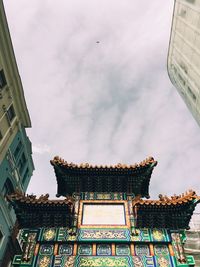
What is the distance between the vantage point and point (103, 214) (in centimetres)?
1030

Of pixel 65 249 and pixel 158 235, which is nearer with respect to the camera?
pixel 65 249

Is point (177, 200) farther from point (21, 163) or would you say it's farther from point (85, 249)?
point (21, 163)

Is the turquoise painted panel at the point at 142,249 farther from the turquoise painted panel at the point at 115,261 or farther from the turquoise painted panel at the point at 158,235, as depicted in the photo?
the turquoise painted panel at the point at 158,235

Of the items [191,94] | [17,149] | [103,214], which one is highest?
[191,94]

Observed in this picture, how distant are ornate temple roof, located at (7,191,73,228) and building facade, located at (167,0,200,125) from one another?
80.9ft

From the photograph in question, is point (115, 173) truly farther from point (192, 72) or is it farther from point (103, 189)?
point (192, 72)

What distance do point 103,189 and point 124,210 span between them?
63.8 inches

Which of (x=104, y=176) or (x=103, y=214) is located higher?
(x=104, y=176)

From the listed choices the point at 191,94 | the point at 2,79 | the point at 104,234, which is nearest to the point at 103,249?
the point at 104,234

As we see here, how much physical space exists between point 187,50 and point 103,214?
88.4 feet

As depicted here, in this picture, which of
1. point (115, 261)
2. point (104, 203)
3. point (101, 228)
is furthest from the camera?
point (104, 203)

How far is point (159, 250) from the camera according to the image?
885 cm

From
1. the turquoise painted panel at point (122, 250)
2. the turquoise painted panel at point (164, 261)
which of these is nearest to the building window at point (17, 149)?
the turquoise painted panel at point (122, 250)

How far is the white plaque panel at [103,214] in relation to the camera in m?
9.90
